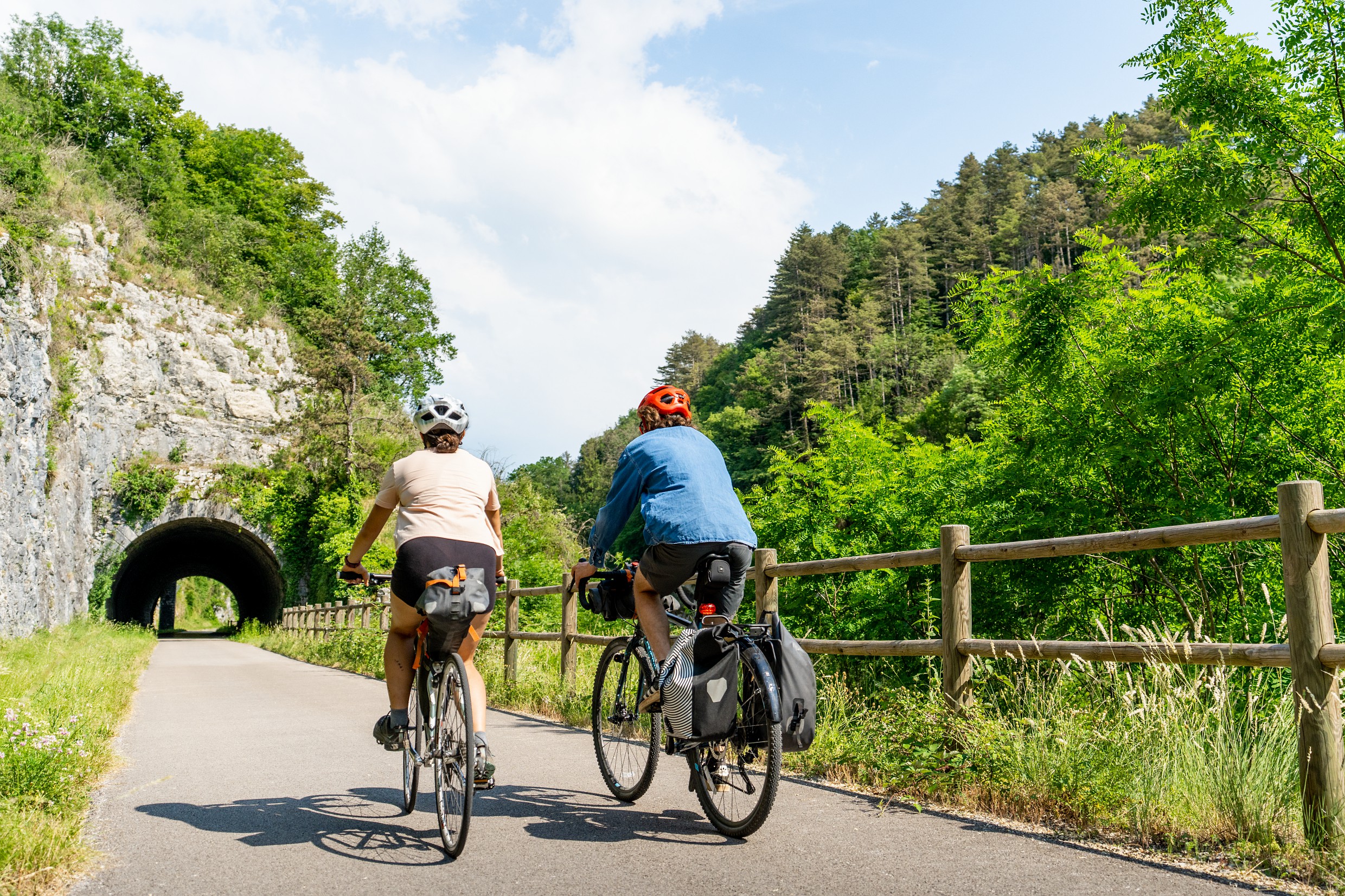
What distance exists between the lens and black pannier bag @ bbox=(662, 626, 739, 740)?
3.85 metres

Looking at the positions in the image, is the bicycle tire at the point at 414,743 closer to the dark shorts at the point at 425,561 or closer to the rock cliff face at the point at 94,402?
the dark shorts at the point at 425,561

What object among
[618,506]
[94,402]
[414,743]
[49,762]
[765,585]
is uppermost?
[94,402]

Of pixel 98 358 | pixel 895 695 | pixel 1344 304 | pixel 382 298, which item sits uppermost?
pixel 382 298

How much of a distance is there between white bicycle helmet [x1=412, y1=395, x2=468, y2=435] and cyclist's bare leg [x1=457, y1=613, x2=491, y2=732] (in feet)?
3.04

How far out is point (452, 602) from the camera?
157 inches

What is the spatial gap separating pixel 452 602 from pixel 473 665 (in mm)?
359

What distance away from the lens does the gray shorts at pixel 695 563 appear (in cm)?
409

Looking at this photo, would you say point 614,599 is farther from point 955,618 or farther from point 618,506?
point 955,618

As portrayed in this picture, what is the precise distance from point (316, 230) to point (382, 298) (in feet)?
18.7

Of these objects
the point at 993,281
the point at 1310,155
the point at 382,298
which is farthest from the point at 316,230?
the point at 1310,155

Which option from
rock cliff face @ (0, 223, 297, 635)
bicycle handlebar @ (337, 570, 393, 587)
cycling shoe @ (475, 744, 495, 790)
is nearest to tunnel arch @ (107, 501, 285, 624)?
rock cliff face @ (0, 223, 297, 635)

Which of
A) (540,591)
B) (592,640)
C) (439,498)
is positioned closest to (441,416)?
(439,498)

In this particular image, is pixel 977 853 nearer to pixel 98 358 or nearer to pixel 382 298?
pixel 98 358

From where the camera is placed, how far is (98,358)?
30812 millimetres
